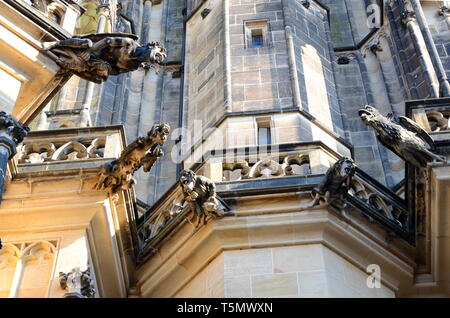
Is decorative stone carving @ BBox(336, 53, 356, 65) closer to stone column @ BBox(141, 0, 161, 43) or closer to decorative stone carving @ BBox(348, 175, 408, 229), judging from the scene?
stone column @ BBox(141, 0, 161, 43)

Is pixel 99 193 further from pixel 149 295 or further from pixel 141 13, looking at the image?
pixel 141 13

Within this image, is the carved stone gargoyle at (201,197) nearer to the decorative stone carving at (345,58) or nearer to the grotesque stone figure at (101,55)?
the grotesque stone figure at (101,55)

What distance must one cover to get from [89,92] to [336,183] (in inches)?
222

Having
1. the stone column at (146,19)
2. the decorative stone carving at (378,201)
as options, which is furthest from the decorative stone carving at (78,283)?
the stone column at (146,19)

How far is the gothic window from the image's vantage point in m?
14.3

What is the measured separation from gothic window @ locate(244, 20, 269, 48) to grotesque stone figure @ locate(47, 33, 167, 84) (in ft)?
16.2

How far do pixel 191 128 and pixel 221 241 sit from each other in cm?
378

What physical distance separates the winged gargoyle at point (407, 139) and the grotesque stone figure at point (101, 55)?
2.29 m

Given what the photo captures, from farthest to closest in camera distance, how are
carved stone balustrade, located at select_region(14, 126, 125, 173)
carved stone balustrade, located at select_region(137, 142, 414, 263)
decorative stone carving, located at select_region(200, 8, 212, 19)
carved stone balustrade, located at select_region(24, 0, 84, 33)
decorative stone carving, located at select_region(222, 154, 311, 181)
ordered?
1. decorative stone carving, located at select_region(200, 8, 212, 19)
2. decorative stone carving, located at select_region(222, 154, 311, 181)
3. carved stone balustrade, located at select_region(14, 126, 125, 173)
4. carved stone balustrade, located at select_region(137, 142, 414, 263)
5. carved stone balustrade, located at select_region(24, 0, 84, 33)

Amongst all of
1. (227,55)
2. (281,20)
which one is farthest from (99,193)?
(281,20)

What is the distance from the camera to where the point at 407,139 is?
985 centimetres

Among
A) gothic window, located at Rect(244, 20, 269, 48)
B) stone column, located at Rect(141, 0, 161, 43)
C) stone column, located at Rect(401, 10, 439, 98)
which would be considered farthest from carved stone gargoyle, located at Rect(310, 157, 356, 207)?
stone column, located at Rect(141, 0, 161, 43)

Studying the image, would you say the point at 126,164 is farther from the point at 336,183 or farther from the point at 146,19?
the point at 146,19

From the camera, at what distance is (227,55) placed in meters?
14.0
